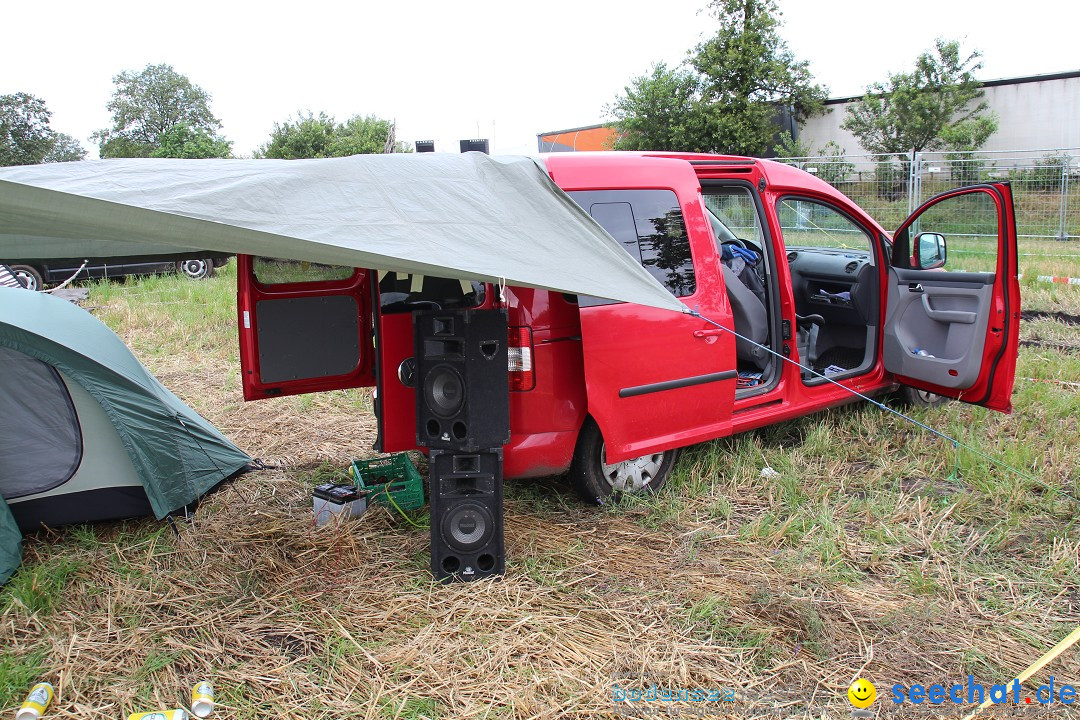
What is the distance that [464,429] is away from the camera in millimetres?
3273

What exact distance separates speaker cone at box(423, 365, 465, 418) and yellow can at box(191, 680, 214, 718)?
4.35ft

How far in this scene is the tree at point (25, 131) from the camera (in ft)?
106

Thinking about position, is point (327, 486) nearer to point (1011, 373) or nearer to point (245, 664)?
point (245, 664)

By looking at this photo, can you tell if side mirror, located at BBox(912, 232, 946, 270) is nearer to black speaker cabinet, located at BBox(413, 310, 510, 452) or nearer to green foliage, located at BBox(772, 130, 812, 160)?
black speaker cabinet, located at BBox(413, 310, 510, 452)

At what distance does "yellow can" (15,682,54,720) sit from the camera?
2.51 metres

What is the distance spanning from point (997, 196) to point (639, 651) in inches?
127

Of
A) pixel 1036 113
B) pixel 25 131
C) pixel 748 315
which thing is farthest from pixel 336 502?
pixel 25 131

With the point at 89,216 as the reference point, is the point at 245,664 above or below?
below

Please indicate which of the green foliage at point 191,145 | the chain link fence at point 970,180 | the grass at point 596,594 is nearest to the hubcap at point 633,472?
the grass at point 596,594

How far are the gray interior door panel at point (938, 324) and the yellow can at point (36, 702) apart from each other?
4683 mm

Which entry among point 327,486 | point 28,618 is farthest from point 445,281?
point 28,618

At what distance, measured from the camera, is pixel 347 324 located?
4.04 meters

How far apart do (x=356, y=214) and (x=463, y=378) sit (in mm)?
873

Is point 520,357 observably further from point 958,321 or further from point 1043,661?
point 958,321
